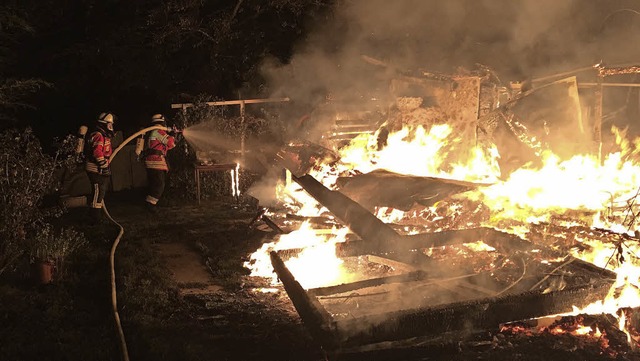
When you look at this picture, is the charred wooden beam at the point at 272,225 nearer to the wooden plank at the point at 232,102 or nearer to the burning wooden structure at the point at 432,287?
the burning wooden structure at the point at 432,287

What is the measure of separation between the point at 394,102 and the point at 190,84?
312 inches

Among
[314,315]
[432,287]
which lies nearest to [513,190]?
[432,287]

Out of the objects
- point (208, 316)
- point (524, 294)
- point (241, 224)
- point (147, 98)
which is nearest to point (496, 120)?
point (241, 224)

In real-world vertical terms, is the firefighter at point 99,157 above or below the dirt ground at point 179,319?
above

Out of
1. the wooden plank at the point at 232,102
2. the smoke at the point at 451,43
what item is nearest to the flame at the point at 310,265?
the smoke at the point at 451,43

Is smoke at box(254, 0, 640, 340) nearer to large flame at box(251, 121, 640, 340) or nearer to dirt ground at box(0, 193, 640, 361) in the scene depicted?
Result: large flame at box(251, 121, 640, 340)

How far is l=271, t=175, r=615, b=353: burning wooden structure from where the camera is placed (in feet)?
14.4

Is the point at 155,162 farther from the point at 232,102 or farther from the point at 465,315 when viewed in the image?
the point at 465,315

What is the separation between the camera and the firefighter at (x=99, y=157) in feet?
32.1

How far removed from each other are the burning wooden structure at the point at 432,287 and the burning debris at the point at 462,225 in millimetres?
15

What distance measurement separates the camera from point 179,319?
5527mm

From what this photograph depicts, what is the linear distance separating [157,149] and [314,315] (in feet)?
23.8

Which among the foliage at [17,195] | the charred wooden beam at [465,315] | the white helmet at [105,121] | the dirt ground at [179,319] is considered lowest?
the dirt ground at [179,319]

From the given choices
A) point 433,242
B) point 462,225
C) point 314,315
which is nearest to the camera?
point 314,315
